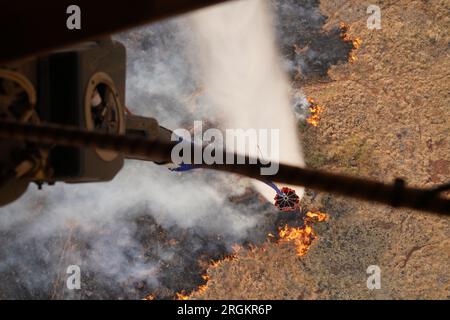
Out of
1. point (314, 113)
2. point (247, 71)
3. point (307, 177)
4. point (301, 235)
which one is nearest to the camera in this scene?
point (307, 177)

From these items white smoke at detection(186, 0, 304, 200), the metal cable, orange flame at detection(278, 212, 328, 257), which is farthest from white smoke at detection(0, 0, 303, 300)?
the metal cable

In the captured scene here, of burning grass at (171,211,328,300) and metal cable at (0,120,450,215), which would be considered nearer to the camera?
metal cable at (0,120,450,215)

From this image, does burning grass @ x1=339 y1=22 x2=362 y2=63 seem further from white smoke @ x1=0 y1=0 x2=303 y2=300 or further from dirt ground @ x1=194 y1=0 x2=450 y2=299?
white smoke @ x1=0 y1=0 x2=303 y2=300

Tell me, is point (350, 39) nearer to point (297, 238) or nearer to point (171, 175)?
point (297, 238)

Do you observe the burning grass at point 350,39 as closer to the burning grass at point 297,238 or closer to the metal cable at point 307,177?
the burning grass at point 297,238

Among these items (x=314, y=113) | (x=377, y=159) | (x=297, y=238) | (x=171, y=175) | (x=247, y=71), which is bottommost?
(x=297, y=238)

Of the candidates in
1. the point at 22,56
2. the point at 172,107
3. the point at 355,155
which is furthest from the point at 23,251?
the point at 22,56

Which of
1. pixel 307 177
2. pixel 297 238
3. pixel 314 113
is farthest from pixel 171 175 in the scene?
pixel 307 177

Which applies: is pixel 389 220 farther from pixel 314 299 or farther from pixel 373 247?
pixel 314 299
